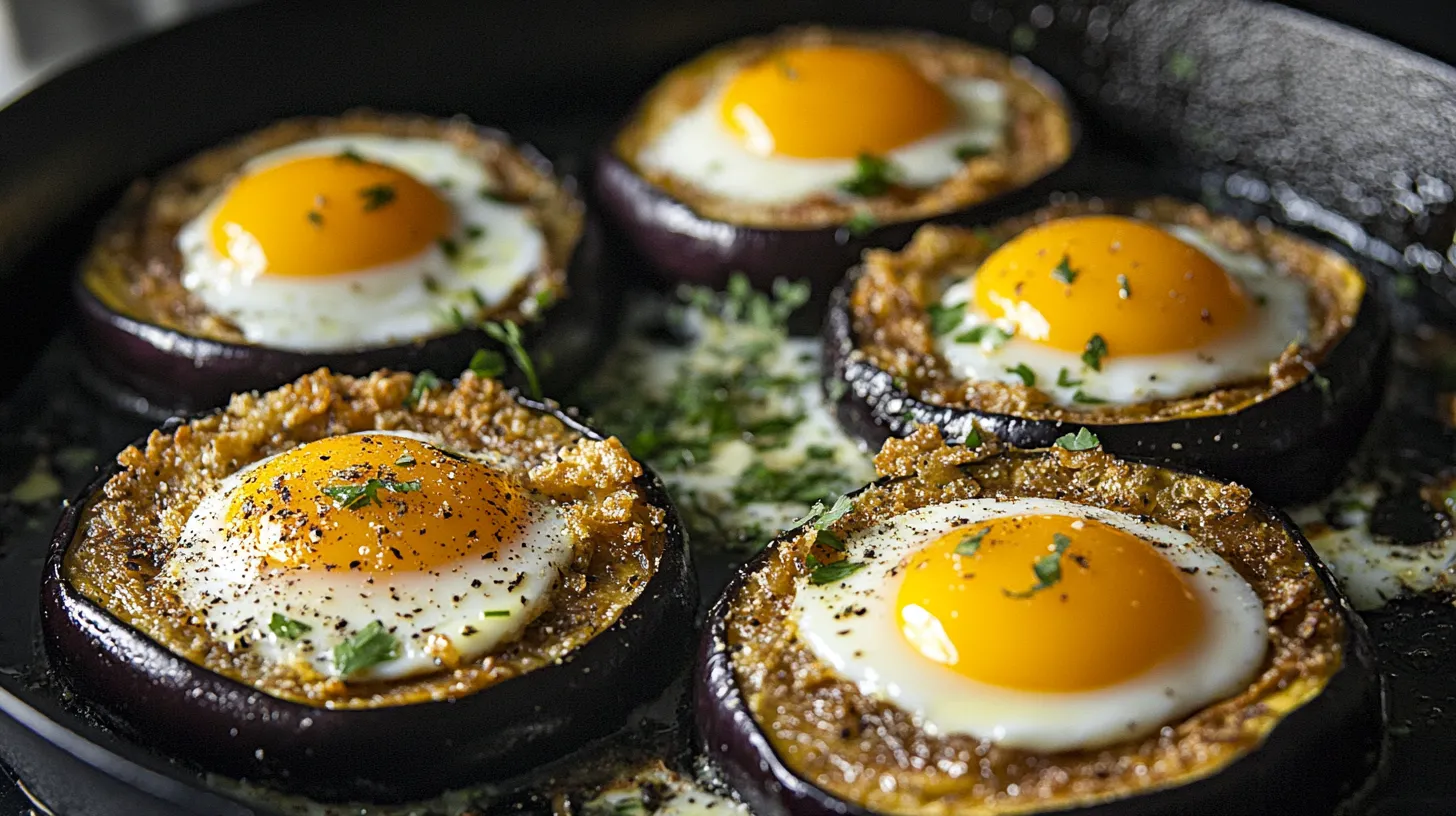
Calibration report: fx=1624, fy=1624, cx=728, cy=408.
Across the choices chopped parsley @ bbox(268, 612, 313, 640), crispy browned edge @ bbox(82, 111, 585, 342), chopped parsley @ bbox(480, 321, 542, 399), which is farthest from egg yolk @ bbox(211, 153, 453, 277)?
chopped parsley @ bbox(268, 612, 313, 640)

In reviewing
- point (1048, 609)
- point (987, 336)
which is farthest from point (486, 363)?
point (1048, 609)

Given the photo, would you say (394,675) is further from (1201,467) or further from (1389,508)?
(1389,508)

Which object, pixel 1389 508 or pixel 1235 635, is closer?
pixel 1235 635

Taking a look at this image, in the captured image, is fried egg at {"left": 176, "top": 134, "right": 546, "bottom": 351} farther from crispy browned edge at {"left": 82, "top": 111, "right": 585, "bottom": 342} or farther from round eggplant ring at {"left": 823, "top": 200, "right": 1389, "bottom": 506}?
round eggplant ring at {"left": 823, "top": 200, "right": 1389, "bottom": 506}

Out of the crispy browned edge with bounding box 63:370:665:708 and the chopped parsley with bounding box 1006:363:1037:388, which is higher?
the chopped parsley with bounding box 1006:363:1037:388

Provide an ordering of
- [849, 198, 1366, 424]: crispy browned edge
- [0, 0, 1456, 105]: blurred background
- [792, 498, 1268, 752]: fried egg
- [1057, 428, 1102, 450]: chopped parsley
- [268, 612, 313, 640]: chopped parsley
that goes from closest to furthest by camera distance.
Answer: [792, 498, 1268, 752]: fried egg → [268, 612, 313, 640]: chopped parsley → [1057, 428, 1102, 450]: chopped parsley → [849, 198, 1366, 424]: crispy browned edge → [0, 0, 1456, 105]: blurred background

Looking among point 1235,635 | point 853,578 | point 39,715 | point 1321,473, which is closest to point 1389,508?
point 1321,473

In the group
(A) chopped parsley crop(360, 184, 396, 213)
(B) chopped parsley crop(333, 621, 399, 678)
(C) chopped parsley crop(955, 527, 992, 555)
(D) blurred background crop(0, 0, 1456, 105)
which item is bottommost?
(D) blurred background crop(0, 0, 1456, 105)
